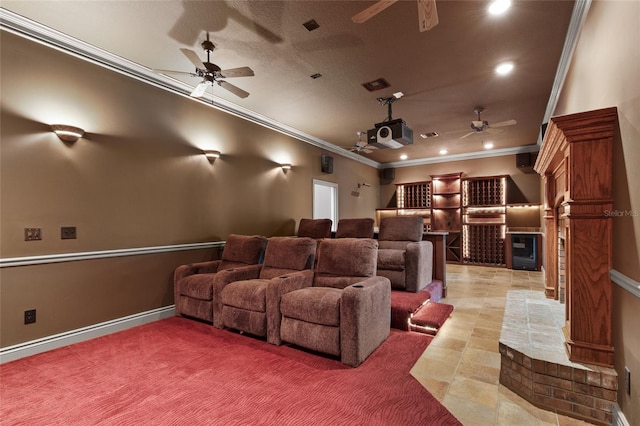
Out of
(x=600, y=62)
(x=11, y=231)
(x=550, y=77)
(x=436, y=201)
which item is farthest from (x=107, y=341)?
(x=436, y=201)

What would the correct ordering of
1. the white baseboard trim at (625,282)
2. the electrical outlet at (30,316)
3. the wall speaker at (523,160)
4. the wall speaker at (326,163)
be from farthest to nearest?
the wall speaker at (523,160) → the wall speaker at (326,163) → the electrical outlet at (30,316) → the white baseboard trim at (625,282)

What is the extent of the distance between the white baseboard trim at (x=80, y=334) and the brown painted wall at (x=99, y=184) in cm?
6

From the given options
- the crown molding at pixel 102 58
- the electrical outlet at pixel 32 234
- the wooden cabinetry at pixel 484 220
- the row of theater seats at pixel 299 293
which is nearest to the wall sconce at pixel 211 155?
the crown molding at pixel 102 58

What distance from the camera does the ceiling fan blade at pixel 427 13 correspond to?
1.76m

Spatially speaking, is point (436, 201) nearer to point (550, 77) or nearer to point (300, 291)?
point (550, 77)

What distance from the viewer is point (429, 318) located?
327cm

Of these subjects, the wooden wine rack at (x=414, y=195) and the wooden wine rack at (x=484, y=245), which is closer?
the wooden wine rack at (x=484, y=245)

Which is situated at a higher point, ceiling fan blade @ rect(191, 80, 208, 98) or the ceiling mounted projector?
ceiling fan blade @ rect(191, 80, 208, 98)

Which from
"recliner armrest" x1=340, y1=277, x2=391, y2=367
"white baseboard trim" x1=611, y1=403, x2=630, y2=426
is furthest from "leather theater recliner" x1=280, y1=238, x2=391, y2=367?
"white baseboard trim" x1=611, y1=403, x2=630, y2=426

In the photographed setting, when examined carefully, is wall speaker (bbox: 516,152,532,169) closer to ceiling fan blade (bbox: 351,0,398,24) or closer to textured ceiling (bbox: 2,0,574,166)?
textured ceiling (bbox: 2,0,574,166)

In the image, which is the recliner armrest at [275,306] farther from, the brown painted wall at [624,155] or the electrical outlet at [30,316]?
the brown painted wall at [624,155]

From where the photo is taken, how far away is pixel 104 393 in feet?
6.73

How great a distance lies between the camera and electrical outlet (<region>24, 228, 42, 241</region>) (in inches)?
105

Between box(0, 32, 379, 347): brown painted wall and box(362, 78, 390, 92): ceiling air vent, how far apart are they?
84.4 inches
